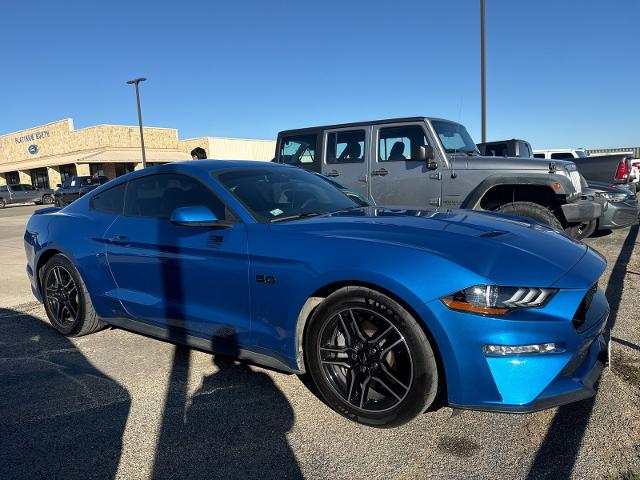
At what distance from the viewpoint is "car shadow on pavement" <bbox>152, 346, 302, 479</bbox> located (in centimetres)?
230

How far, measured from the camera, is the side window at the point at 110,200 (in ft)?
12.9

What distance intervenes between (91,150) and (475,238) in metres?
41.4

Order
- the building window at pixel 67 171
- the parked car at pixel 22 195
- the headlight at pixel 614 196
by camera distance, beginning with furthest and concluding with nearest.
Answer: the building window at pixel 67 171 → the parked car at pixel 22 195 → the headlight at pixel 614 196

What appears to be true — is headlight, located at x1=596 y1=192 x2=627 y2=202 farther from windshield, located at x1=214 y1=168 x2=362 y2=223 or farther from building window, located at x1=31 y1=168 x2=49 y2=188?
building window, located at x1=31 y1=168 x2=49 y2=188

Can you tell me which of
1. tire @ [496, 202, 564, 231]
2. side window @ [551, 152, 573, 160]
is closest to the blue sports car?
tire @ [496, 202, 564, 231]

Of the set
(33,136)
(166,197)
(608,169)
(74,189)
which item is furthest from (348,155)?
(33,136)

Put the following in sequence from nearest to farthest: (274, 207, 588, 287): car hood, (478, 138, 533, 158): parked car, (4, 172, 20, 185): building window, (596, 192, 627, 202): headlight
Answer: (274, 207, 588, 287): car hood, (596, 192, 627, 202): headlight, (478, 138, 533, 158): parked car, (4, 172, 20, 185): building window

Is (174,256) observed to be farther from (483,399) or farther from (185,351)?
(483,399)

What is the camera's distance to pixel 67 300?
4.12 m

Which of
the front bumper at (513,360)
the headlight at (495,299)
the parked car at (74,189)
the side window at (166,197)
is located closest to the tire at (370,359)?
the front bumper at (513,360)

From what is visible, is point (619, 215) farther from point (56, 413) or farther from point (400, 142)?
point (56, 413)

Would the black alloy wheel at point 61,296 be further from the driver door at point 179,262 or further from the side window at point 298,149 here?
the side window at point 298,149

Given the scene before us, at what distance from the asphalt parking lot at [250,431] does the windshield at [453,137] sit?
3.63m

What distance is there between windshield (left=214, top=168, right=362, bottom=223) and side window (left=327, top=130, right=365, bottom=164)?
3176 mm
